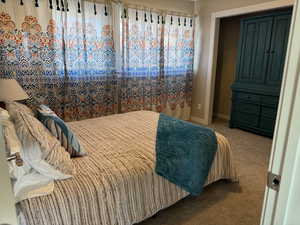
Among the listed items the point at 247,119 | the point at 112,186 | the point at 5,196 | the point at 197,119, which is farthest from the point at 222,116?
the point at 5,196

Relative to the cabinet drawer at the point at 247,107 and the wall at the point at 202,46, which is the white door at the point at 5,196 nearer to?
the cabinet drawer at the point at 247,107

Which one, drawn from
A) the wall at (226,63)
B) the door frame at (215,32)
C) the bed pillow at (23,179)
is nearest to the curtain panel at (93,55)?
the door frame at (215,32)

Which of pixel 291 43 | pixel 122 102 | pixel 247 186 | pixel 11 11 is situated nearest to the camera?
pixel 291 43

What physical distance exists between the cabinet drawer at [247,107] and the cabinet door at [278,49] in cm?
49

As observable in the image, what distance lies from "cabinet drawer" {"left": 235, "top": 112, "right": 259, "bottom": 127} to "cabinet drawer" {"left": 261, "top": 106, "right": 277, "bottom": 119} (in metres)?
0.15

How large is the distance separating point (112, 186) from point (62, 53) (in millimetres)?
2319

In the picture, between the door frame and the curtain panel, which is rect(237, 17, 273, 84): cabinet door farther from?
the curtain panel

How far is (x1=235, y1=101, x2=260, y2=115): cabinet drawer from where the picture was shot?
389 centimetres

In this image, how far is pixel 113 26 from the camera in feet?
11.2

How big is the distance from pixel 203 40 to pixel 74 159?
3734 millimetres

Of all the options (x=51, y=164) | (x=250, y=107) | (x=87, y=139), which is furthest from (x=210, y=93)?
(x=51, y=164)

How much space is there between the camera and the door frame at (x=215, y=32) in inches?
132

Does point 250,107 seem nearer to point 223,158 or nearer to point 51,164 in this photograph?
point 223,158

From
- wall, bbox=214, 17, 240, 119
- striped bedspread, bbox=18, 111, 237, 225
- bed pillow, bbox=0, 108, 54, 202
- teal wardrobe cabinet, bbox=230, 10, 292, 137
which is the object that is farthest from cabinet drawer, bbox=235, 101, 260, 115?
bed pillow, bbox=0, 108, 54, 202
